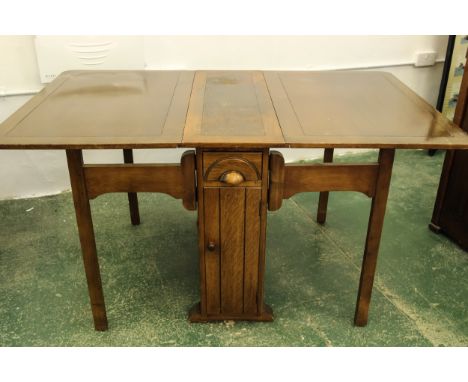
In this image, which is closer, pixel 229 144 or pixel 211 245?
pixel 229 144

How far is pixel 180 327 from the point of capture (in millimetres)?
1977

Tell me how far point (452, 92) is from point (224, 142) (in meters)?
2.48

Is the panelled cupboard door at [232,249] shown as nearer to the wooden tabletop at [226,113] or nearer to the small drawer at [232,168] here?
the small drawer at [232,168]

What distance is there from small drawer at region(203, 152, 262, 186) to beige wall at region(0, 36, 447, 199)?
56.6 inches

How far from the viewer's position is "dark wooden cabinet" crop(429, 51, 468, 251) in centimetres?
234

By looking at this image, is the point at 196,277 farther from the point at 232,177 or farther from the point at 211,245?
the point at 232,177

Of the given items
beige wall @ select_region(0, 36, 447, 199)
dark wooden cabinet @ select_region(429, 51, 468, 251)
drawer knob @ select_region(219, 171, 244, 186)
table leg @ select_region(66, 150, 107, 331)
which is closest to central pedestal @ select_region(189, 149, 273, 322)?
drawer knob @ select_region(219, 171, 244, 186)

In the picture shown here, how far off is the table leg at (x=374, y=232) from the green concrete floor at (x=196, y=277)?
0.33ft

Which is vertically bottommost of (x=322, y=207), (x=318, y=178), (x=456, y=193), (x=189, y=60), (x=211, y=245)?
(x=322, y=207)

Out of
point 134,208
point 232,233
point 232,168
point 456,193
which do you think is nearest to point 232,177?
point 232,168

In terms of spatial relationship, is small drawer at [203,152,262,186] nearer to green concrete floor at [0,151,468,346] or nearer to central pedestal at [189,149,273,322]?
central pedestal at [189,149,273,322]

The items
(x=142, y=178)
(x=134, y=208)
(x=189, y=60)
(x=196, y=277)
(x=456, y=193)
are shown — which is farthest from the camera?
(x=189, y=60)

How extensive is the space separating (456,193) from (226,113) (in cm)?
136

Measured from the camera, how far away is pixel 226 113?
179 centimetres
